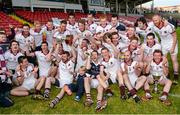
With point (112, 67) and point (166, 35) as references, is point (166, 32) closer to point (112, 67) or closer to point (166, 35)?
point (166, 35)

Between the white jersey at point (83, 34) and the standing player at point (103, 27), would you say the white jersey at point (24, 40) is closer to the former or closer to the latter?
the white jersey at point (83, 34)

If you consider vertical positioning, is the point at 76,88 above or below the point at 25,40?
below

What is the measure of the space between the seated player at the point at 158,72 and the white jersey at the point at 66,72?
6.49 ft

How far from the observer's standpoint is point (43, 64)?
8320mm

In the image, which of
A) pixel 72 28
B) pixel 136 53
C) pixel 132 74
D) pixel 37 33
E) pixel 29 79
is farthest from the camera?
pixel 72 28

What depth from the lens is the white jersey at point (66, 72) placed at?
7.80 metres

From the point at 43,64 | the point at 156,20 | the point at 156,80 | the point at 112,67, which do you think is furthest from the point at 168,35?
the point at 43,64

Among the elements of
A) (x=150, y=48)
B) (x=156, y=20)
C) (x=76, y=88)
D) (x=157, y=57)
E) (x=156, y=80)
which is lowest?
(x=76, y=88)

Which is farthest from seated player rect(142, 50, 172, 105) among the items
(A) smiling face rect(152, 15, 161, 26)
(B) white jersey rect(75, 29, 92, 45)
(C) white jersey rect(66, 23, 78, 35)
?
(C) white jersey rect(66, 23, 78, 35)

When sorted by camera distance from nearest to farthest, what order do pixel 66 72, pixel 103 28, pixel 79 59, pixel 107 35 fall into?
pixel 66 72 → pixel 107 35 → pixel 79 59 → pixel 103 28

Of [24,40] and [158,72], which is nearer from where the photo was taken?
[158,72]

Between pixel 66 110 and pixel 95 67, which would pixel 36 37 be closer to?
pixel 95 67

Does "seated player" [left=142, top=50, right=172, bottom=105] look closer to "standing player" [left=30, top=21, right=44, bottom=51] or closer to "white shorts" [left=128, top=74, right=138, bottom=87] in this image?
"white shorts" [left=128, top=74, right=138, bottom=87]

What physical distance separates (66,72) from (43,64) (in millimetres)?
842
